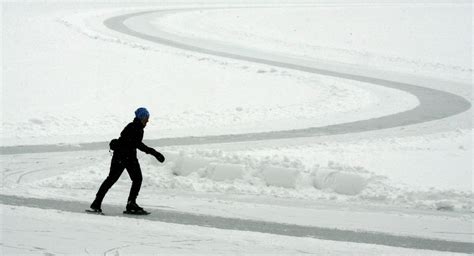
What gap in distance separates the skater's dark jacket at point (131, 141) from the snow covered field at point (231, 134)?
89cm

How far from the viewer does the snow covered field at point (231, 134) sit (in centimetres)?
Result: 870

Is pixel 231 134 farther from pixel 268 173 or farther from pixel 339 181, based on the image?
pixel 339 181

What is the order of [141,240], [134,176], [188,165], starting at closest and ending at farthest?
[141,240] < [134,176] < [188,165]

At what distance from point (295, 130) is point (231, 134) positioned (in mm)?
1655

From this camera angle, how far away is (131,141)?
9141 mm

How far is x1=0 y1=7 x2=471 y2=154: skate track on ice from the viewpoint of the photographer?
1561 cm

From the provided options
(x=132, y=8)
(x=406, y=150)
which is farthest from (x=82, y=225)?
(x=132, y=8)

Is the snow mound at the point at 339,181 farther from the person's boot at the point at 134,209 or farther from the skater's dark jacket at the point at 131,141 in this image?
the skater's dark jacket at the point at 131,141

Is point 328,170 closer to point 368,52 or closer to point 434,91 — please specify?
point 434,91

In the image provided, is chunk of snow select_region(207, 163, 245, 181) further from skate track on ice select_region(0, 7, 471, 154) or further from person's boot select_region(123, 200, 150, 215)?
skate track on ice select_region(0, 7, 471, 154)

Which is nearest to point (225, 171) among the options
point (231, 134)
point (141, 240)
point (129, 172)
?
point (129, 172)

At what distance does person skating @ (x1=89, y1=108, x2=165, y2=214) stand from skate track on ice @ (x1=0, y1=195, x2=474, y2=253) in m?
0.18

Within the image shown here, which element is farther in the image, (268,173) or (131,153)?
(268,173)

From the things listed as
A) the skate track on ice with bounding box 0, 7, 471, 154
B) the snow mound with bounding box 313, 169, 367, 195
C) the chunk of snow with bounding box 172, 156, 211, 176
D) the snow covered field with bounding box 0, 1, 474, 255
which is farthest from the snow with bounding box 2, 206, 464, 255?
the skate track on ice with bounding box 0, 7, 471, 154
